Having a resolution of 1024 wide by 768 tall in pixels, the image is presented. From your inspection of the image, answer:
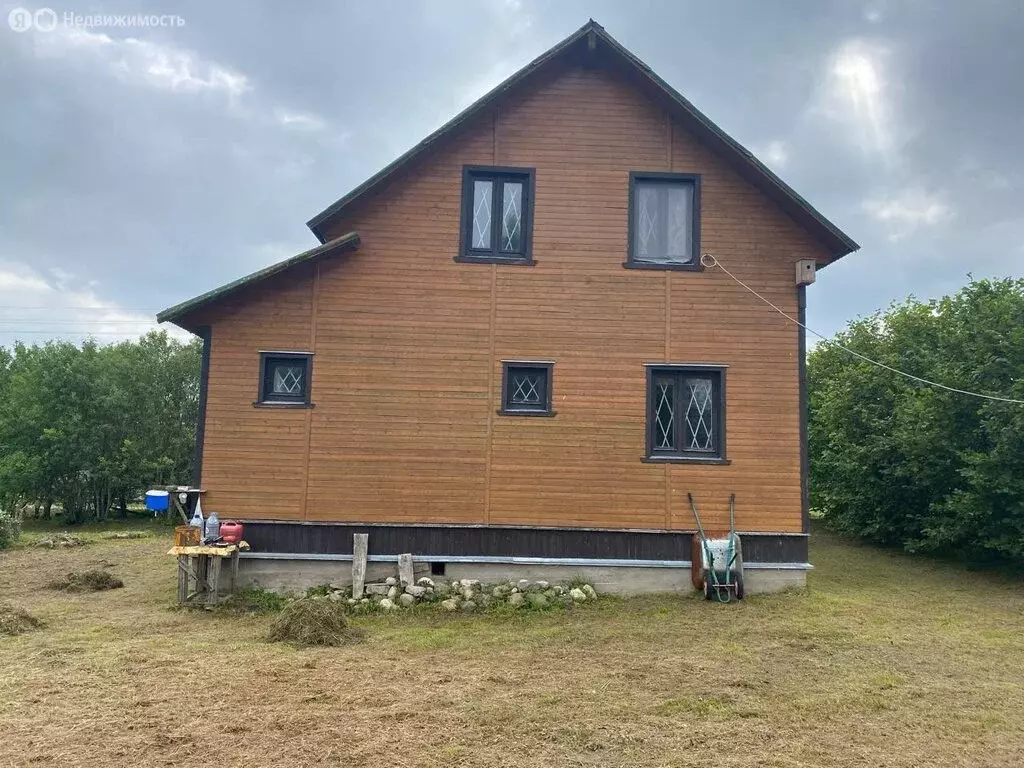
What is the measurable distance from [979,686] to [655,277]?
6443 mm

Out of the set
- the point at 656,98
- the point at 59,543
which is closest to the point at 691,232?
the point at 656,98

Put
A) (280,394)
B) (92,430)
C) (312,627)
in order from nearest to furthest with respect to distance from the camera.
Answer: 1. (312,627)
2. (280,394)
3. (92,430)

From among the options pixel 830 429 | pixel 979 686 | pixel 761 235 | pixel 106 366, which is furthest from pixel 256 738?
pixel 106 366

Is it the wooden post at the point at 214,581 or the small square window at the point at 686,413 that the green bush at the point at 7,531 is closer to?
the wooden post at the point at 214,581

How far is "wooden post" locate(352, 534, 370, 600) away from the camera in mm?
9741

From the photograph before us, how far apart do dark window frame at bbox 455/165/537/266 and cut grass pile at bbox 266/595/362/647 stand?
533 cm

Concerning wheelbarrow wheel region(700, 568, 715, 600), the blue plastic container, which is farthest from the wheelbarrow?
the blue plastic container

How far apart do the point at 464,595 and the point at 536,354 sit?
364 cm

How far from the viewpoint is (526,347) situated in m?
10.4

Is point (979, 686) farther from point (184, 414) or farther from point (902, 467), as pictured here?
point (184, 414)

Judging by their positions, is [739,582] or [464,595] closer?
[464,595]

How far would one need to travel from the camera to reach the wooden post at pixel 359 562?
974cm

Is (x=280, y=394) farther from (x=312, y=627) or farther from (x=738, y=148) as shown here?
(x=738, y=148)

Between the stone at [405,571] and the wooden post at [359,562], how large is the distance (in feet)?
1.63
